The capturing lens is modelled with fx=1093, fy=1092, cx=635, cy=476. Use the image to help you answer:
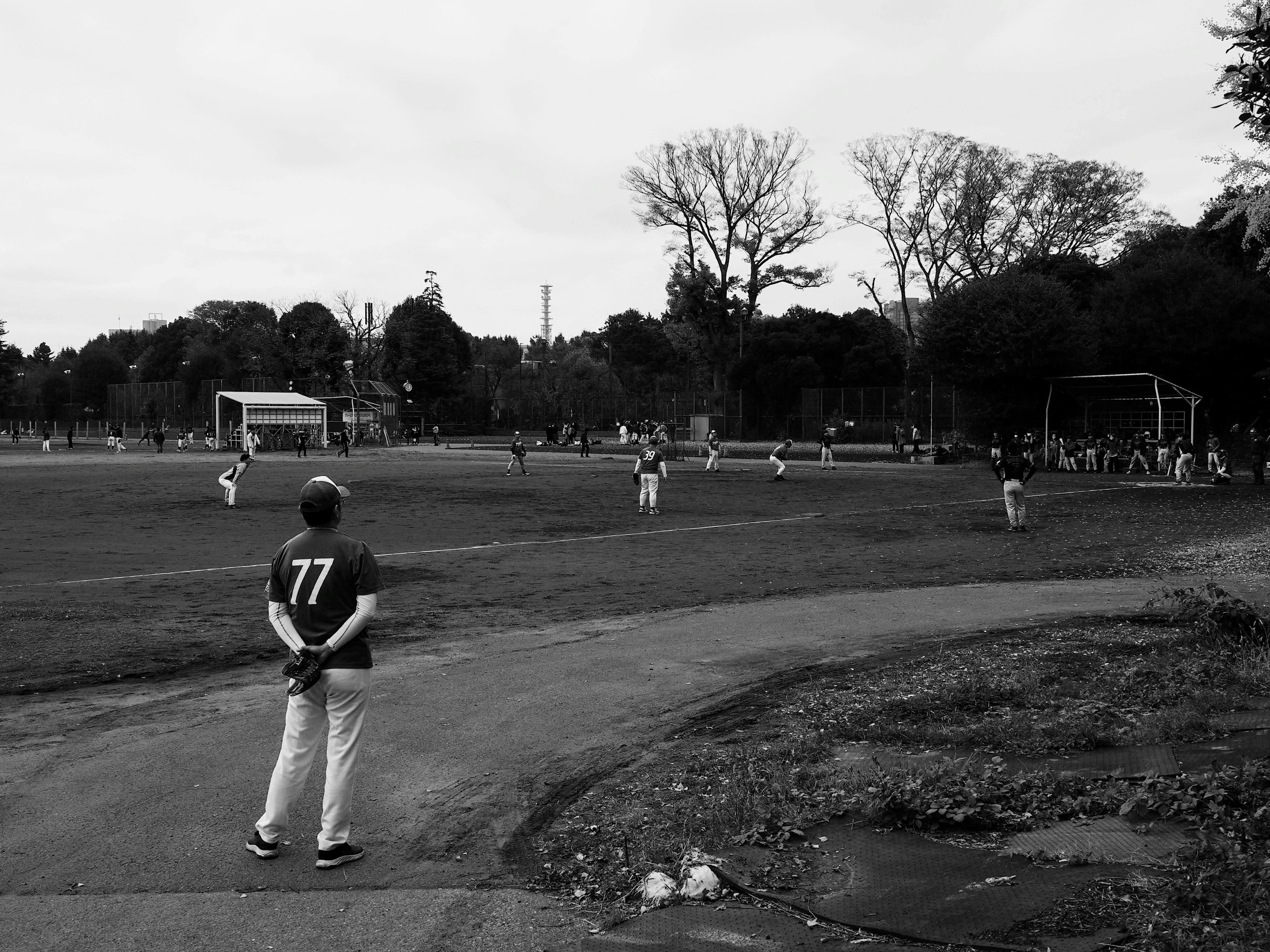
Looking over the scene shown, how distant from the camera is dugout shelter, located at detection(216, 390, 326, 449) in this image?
6178 centimetres

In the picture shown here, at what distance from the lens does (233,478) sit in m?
25.7

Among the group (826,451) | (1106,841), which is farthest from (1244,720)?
(826,451)

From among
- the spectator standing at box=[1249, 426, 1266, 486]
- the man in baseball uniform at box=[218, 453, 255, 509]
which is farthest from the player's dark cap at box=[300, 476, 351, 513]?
the spectator standing at box=[1249, 426, 1266, 486]

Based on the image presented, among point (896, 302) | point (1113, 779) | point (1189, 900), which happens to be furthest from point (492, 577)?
point (896, 302)

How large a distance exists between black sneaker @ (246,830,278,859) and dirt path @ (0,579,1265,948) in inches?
1.5

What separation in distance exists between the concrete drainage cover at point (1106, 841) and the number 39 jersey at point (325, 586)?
3221mm

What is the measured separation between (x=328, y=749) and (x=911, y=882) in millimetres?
2785

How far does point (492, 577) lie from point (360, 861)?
1002 cm

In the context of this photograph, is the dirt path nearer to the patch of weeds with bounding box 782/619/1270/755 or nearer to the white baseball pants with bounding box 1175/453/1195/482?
the patch of weeds with bounding box 782/619/1270/755

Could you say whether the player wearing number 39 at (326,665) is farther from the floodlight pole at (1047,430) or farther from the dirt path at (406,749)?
the floodlight pole at (1047,430)

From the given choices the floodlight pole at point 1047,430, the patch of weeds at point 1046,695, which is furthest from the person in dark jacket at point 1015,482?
the floodlight pole at point 1047,430

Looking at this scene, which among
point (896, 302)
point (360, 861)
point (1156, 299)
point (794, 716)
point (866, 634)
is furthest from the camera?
point (896, 302)

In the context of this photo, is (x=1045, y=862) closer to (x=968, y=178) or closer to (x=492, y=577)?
(x=492, y=577)

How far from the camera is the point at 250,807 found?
5.96 meters
